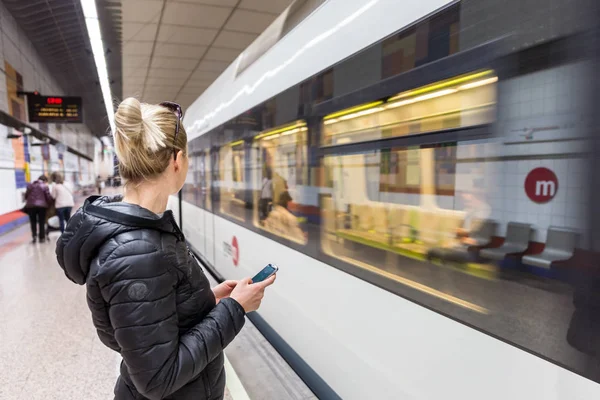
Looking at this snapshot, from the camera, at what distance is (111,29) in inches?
351

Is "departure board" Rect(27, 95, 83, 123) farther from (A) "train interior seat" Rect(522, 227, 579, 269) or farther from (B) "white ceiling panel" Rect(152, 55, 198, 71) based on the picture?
(A) "train interior seat" Rect(522, 227, 579, 269)

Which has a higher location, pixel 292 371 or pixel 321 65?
pixel 321 65

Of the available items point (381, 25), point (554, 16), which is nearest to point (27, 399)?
point (381, 25)

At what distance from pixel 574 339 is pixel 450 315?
0.44 meters

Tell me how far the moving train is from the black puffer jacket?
0.86 meters

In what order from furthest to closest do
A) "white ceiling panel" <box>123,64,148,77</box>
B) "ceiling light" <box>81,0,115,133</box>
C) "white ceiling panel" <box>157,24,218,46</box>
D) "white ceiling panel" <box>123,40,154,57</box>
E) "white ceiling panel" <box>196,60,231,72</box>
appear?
1. "white ceiling panel" <box>123,64,148,77</box>
2. "white ceiling panel" <box>196,60,231,72</box>
3. "white ceiling panel" <box>123,40,154,57</box>
4. "white ceiling panel" <box>157,24,218,46</box>
5. "ceiling light" <box>81,0,115,133</box>

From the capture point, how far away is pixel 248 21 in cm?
877

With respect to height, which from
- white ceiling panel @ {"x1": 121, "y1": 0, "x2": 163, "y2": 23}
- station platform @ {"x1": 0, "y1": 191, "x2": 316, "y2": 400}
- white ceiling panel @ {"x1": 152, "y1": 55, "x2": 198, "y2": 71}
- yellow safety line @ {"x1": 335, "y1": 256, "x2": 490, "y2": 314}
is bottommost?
station platform @ {"x1": 0, "y1": 191, "x2": 316, "y2": 400}

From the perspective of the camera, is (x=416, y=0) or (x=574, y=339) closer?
(x=574, y=339)

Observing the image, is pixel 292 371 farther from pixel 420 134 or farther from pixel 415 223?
pixel 420 134

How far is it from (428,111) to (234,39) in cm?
935

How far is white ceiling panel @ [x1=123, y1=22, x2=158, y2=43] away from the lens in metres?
8.70

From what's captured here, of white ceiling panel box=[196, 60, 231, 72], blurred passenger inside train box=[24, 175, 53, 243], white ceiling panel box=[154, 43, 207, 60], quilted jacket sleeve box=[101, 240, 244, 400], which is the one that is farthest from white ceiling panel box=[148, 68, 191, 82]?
quilted jacket sleeve box=[101, 240, 244, 400]

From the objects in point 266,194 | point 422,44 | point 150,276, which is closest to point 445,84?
point 422,44
